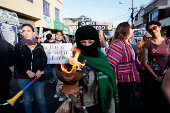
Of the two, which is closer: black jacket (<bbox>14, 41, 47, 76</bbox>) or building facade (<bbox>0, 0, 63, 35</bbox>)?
black jacket (<bbox>14, 41, 47, 76</bbox>)

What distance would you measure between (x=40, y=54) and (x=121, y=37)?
1.75m

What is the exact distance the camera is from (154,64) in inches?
97.5

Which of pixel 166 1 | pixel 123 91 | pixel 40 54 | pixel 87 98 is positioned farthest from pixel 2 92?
pixel 166 1

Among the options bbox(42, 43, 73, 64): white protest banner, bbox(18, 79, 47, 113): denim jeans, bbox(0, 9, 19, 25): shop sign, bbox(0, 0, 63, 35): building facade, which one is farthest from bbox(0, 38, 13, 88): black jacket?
bbox(0, 0, 63, 35): building facade

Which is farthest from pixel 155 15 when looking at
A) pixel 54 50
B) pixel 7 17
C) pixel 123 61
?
pixel 123 61

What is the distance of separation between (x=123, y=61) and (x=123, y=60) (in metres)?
0.02

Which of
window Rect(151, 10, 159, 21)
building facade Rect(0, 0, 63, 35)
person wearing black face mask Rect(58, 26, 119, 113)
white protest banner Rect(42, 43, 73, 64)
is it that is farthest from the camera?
window Rect(151, 10, 159, 21)

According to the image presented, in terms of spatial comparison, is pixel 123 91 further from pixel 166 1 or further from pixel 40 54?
pixel 166 1

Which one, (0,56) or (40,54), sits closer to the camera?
(0,56)

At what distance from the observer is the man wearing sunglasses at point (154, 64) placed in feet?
7.86

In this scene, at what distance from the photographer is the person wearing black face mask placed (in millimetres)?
1600

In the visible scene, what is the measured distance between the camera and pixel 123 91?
2404mm

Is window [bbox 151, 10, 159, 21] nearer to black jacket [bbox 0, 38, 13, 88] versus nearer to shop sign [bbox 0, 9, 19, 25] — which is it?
shop sign [bbox 0, 9, 19, 25]

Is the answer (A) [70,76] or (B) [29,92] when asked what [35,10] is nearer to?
(B) [29,92]
